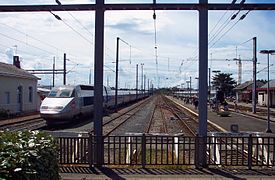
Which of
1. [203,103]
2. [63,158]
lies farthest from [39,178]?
[203,103]

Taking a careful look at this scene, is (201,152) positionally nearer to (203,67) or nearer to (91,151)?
(203,67)

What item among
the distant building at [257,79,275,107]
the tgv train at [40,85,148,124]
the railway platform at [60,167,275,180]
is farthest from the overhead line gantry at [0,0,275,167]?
the distant building at [257,79,275,107]

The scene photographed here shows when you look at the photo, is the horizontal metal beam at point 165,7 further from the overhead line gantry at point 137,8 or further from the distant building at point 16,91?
the distant building at point 16,91

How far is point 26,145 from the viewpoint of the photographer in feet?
20.2

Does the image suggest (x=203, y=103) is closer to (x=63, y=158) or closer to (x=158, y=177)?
(x=158, y=177)

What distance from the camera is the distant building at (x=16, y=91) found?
1496 inches

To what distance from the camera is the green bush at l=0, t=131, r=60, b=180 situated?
5020 millimetres

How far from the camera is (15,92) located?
40.8 metres

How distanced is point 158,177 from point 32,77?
37.9 metres

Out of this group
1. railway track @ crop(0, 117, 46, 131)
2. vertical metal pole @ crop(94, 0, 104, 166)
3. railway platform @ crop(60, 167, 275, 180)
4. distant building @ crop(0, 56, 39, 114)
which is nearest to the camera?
railway platform @ crop(60, 167, 275, 180)

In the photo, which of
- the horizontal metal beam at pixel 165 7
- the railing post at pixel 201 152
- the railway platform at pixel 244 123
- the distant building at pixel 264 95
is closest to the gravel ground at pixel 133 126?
the railway platform at pixel 244 123

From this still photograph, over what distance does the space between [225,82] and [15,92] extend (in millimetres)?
94739

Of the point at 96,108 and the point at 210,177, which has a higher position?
the point at 96,108

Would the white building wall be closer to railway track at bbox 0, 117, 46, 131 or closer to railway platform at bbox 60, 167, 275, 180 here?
railway track at bbox 0, 117, 46, 131
